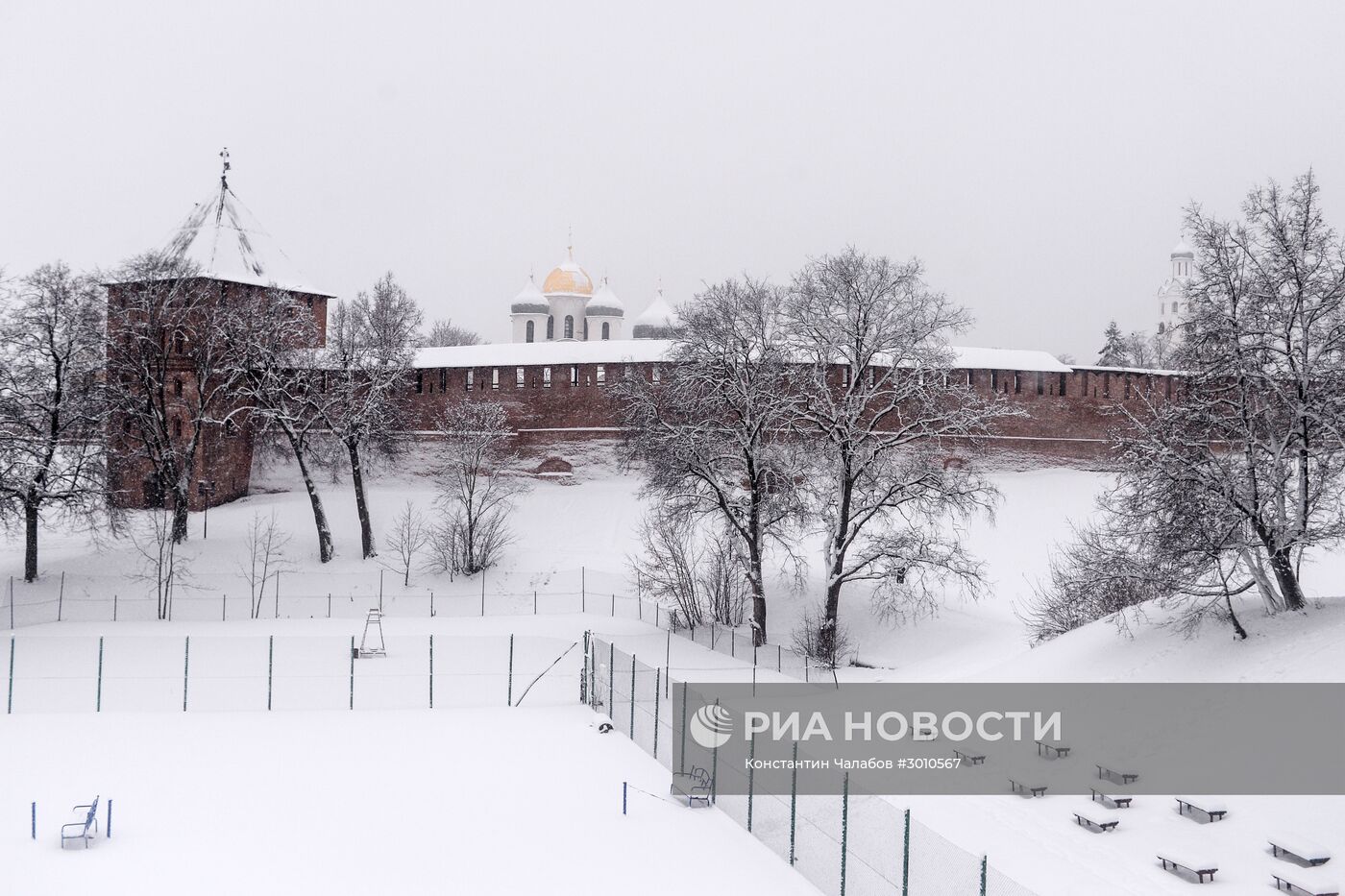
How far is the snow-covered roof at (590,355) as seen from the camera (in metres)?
39.1

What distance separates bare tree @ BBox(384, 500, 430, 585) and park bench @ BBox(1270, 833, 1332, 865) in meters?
21.7

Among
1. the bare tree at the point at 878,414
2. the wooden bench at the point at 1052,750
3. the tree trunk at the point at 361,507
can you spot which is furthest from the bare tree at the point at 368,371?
the wooden bench at the point at 1052,750

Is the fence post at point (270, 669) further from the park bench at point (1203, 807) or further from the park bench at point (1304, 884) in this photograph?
A: the park bench at point (1304, 884)

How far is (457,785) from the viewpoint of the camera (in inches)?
642

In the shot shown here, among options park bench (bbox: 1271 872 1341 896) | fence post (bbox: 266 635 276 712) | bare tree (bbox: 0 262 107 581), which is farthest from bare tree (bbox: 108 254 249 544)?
park bench (bbox: 1271 872 1341 896)

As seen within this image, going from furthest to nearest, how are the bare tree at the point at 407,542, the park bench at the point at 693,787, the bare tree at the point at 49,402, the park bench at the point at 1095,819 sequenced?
the bare tree at the point at 407,542
the bare tree at the point at 49,402
the park bench at the point at 693,787
the park bench at the point at 1095,819

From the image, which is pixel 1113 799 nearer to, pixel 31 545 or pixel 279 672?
pixel 279 672

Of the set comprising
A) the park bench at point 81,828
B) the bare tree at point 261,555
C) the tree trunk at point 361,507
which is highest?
the tree trunk at point 361,507

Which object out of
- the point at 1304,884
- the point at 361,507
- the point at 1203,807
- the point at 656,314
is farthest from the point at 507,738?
the point at 656,314

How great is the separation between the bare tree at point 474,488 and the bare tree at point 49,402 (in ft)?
27.7

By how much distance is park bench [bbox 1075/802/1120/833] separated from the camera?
45.8 ft

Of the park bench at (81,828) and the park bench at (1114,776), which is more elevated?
the park bench at (1114,776)

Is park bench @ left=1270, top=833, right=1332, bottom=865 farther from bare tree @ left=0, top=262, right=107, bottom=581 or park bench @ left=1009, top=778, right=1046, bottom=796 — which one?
bare tree @ left=0, top=262, right=107, bottom=581

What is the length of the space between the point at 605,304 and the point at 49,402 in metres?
36.2
